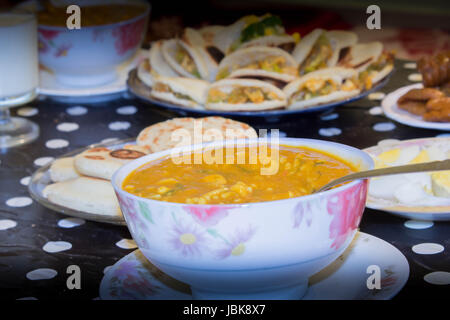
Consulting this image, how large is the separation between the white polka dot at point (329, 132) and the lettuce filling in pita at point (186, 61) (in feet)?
1.67

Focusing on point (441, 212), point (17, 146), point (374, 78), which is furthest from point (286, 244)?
point (374, 78)

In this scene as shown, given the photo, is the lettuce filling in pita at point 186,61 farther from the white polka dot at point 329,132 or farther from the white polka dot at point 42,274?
the white polka dot at point 42,274

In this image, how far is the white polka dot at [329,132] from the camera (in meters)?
1.83

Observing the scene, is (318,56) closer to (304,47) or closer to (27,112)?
(304,47)

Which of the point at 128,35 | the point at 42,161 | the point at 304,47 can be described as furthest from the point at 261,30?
the point at 42,161

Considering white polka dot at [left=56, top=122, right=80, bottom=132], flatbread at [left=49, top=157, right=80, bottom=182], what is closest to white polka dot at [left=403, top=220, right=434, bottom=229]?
flatbread at [left=49, top=157, right=80, bottom=182]

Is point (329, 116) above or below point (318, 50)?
below

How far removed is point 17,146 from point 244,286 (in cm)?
100

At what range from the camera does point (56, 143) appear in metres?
1.85

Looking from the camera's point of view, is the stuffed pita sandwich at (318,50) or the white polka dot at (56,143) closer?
the white polka dot at (56,143)

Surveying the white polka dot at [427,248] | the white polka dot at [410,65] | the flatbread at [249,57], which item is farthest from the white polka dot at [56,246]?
the white polka dot at [410,65]

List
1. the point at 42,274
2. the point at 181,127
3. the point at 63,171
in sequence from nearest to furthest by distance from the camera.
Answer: the point at 42,274, the point at 63,171, the point at 181,127

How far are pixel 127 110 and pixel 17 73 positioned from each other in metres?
0.33
